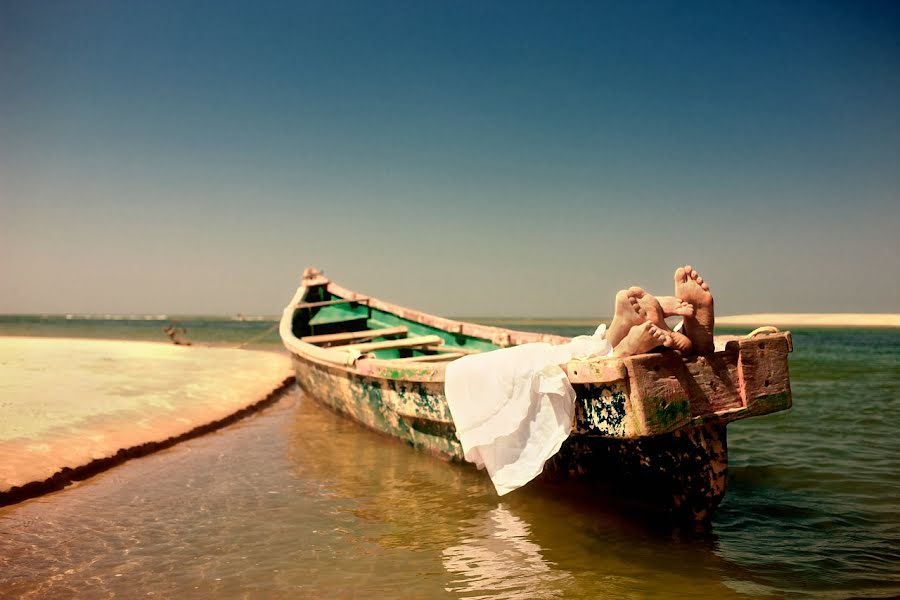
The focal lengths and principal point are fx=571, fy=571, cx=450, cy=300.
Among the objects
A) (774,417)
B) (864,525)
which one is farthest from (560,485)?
(774,417)

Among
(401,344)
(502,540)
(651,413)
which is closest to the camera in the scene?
(651,413)

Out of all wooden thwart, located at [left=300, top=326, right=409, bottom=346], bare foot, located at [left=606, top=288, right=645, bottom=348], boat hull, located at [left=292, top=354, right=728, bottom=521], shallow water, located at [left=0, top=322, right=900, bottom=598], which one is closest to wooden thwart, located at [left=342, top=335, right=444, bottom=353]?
wooden thwart, located at [left=300, top=326, right=409, bottom=346]

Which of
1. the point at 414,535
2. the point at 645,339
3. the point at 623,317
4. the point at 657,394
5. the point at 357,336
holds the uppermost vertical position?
the point at 623,317

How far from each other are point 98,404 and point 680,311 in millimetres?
6726

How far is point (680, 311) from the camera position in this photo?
342cm

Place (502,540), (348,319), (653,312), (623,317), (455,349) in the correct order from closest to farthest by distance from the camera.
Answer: (653,312) < (623,317) < (502,540) < (455,349) < (348,319)

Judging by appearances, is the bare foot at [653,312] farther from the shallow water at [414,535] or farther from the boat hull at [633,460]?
the shallow water at [414,535]

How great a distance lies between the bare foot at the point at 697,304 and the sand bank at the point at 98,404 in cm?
499

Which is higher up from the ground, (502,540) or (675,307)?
(675,307)

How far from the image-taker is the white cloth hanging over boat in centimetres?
353

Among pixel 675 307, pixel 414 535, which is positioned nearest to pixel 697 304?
pixel 675 307

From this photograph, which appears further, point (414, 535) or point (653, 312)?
point (414, 535)

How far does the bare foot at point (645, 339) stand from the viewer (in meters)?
3.26

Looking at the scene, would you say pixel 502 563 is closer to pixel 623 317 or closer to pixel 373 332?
pixel 623 317
